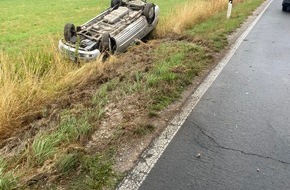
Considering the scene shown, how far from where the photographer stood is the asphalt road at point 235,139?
10.5 ft

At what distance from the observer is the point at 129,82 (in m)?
5.57

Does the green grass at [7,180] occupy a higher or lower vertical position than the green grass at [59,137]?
higher

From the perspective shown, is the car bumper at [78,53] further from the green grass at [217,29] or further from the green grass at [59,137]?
the green grass at [217,29]

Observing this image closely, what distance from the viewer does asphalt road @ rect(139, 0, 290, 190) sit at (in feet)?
10.5

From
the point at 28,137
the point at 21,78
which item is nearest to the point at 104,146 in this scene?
the point at 28,137

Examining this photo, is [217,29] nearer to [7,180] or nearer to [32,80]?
[32,80]

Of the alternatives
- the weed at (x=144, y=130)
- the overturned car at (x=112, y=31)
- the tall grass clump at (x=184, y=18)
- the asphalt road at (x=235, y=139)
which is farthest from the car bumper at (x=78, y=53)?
the tall grass clump at (x=184, y=18)

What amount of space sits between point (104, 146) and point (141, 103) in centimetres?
124

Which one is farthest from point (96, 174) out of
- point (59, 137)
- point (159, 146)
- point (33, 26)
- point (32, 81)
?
point (33, 26)

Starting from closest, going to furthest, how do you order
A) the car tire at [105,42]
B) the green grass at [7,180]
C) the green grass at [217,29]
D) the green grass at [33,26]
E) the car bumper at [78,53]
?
the green grass at [7,180], the car bumper at [78,53], the car tire at [105,42], the green grass at [217,29], the green grass at [33,26]

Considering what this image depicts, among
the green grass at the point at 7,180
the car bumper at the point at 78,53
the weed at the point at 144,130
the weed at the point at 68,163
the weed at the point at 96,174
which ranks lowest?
the car bumper at the point at 78,53

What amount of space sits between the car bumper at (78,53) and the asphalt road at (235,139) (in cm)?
277

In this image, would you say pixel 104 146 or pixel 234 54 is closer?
pixel 104 146

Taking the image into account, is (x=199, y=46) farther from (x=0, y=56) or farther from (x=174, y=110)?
(x=0, y=56)
